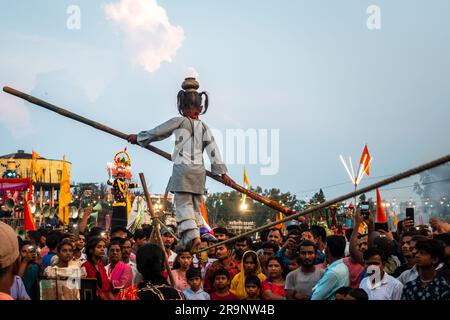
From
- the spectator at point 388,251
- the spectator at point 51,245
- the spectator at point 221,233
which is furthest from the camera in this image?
the spectator at point 221,233

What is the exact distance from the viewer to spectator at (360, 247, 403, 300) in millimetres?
7477

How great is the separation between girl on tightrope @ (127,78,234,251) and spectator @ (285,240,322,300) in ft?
4.33

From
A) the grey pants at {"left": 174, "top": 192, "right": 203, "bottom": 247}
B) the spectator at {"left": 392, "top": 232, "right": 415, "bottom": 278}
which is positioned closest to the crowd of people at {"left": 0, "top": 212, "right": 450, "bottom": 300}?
the spectator at {"left": 392, "top": 232, "right": 415, "bottom": 278}

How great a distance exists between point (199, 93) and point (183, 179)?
96 centimetres

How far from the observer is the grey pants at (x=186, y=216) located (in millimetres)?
7754

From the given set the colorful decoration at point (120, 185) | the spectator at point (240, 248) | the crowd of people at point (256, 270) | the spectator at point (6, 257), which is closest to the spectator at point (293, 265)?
the crowd of people at point (256, 270)

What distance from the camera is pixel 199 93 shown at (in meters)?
7.64

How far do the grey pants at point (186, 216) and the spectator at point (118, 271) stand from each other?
117cm

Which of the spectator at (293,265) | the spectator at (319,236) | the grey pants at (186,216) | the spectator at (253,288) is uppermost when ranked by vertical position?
the grey pants at (186,216)

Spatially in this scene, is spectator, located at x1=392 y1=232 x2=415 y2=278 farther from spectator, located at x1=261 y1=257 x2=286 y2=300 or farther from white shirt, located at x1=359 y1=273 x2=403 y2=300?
spectator, located at x1=261 y1=257 x2=286 y2=300

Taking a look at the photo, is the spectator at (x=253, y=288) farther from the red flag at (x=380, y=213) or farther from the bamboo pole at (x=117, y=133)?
the red flag at (x=380, y=213)
